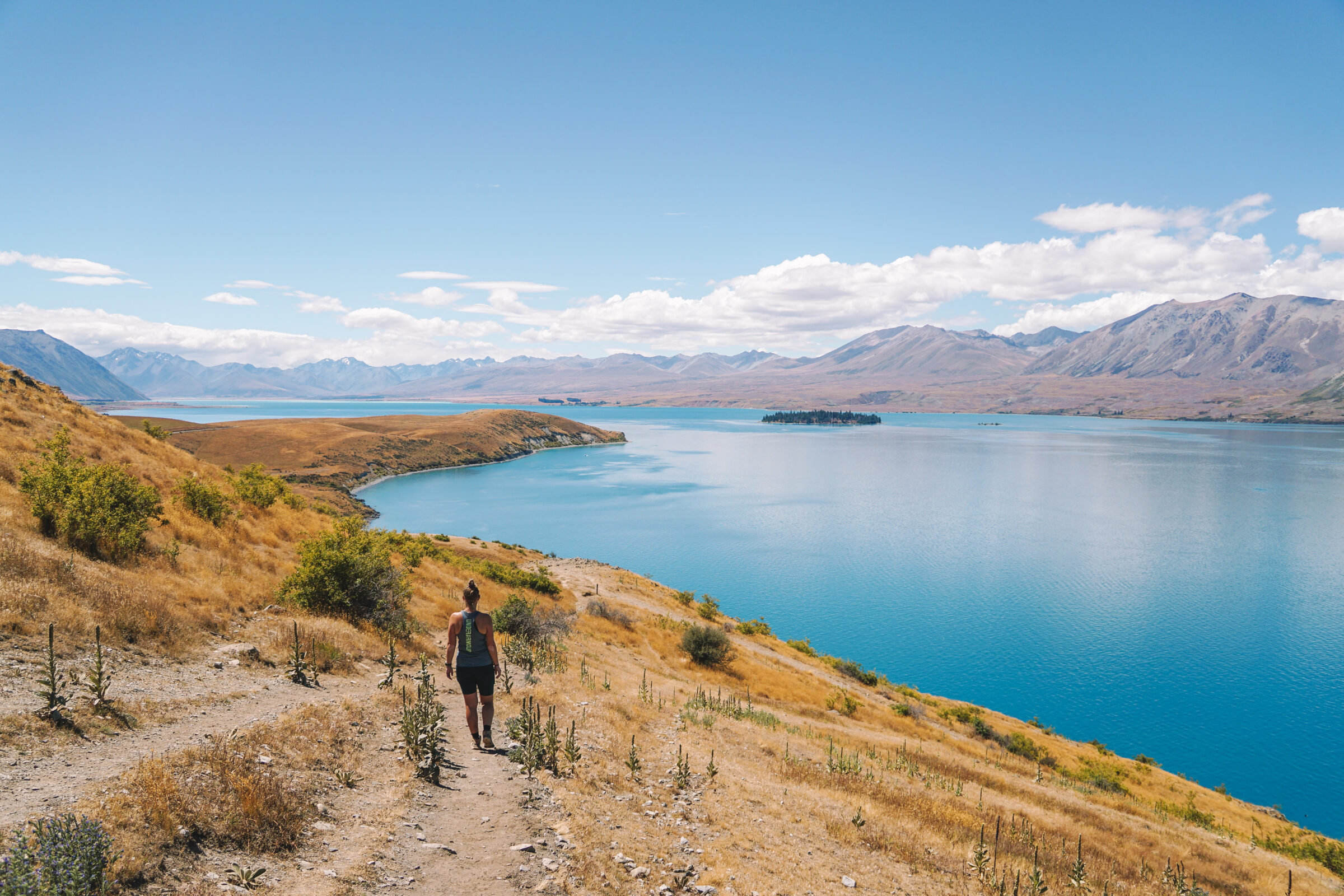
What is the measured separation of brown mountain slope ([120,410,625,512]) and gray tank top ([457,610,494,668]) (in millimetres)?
91648

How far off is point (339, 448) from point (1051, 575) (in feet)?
488

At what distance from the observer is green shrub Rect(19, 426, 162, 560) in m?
14.4

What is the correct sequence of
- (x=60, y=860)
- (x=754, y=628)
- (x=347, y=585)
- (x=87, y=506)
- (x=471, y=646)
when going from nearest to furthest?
1. (x=60, y=860)
2. (x=471, y=646)
3. (x=87, y=506)
4. (x=347, y=585)
5. (x=754, y=628)

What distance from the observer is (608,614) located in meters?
36.9

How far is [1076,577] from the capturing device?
60625mm

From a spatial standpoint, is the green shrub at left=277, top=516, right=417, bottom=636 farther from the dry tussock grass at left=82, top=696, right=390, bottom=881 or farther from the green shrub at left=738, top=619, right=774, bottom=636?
the green shrub at left=738, top=619, right=774, bottom=636

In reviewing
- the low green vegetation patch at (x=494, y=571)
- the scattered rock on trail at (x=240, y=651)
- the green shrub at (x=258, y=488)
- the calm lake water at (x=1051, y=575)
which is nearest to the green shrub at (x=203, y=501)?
the green shrub at (x=258, y=488)

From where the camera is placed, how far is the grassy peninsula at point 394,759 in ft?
24.6

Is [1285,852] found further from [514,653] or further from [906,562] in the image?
[906,562]

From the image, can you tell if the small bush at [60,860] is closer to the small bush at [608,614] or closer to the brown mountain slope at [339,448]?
the small bush at [608,614]

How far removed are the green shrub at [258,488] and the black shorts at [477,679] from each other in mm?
19925

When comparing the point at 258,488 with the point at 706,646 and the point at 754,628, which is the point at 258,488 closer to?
the point at 706,646

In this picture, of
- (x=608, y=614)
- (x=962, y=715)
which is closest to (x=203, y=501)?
(x=608, y=614)

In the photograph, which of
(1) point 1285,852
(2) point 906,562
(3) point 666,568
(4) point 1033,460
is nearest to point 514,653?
(1) point 1285,852
